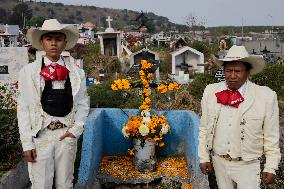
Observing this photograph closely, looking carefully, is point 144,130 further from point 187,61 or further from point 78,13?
point 78,13

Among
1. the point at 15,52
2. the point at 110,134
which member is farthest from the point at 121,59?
the point at 110,134

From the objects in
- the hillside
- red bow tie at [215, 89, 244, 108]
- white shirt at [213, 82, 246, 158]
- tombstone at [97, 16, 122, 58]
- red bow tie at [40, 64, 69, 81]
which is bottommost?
white shirt at [213, 82, 246, 158]

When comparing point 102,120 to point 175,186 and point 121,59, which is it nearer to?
point 175,186

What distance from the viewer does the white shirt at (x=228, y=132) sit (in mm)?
2951

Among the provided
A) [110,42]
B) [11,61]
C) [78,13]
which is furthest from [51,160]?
[78,13]

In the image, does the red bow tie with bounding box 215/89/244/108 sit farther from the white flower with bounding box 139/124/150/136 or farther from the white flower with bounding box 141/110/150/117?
the white flower with bounding box 141/110/150/117

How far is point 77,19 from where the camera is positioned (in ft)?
373

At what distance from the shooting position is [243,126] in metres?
2.93

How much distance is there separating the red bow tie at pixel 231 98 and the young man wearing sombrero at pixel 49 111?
1.22m

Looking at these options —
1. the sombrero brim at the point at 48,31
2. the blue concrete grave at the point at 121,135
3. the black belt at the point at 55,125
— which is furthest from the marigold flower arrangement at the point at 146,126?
the black belt at the point at 55,125

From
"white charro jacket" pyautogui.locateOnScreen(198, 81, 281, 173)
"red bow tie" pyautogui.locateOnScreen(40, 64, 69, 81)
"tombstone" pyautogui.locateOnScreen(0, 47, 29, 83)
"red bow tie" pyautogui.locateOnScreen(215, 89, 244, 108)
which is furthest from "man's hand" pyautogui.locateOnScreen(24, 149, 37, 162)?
"tombstone" pyautogui.locateOnScreen(0, 47, 29, 83)

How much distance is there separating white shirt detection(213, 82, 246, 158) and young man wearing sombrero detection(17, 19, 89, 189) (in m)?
1.18

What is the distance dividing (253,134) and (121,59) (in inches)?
545

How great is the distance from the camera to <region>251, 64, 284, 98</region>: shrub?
10.1 meters
